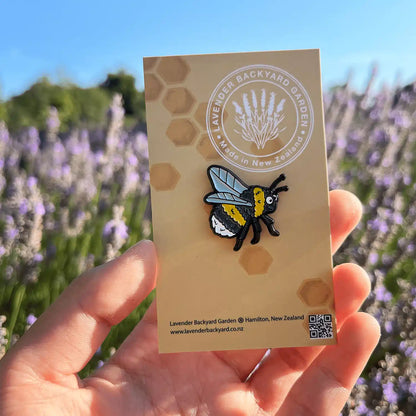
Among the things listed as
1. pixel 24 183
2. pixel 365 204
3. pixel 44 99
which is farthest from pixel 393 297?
pixel 44 99

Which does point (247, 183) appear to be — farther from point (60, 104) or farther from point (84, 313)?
point (60, 104)

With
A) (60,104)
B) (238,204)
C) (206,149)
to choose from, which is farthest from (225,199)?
(60,104)

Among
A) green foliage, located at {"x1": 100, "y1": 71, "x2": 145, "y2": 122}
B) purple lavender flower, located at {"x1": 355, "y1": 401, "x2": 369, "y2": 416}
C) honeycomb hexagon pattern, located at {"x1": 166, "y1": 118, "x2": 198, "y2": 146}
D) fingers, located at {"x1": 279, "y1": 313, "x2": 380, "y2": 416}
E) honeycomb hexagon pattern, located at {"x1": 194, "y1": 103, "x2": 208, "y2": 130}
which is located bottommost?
purple lavender flower, located at {"x1": 355, "y1": 401, "x2": 369, "y2": 416}

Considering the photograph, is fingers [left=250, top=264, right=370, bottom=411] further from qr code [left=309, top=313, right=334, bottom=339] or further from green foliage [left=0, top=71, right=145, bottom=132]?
green foliage [left=0, top=71, right=145, bottom=132]

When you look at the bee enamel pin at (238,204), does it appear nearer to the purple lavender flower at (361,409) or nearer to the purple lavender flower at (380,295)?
the purple lavender flower at (361,409)

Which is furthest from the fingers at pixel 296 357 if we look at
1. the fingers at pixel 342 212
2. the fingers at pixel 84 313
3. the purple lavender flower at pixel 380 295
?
the purple lavender flower at pixel 380 295

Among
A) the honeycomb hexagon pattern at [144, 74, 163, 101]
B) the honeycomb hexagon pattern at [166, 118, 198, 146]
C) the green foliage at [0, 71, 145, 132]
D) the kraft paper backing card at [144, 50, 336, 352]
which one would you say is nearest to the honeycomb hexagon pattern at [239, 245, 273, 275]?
the kraft paper backing card at [144, 50, 336, 352]
